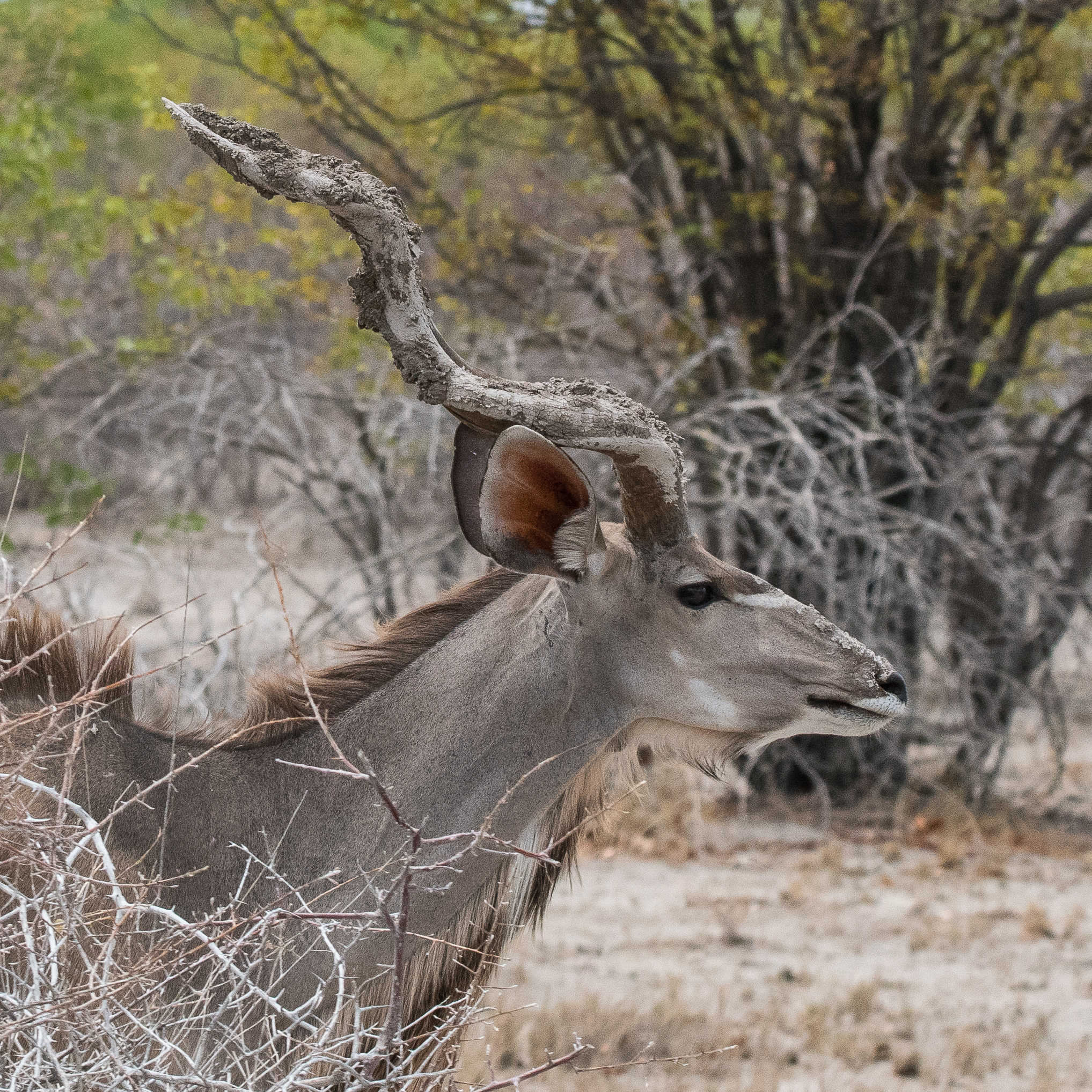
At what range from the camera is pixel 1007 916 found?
6.04 metres

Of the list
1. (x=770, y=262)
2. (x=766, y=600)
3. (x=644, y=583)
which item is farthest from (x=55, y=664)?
(x=770, y=262)

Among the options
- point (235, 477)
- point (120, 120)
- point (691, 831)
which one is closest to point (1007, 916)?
point (691, 831)

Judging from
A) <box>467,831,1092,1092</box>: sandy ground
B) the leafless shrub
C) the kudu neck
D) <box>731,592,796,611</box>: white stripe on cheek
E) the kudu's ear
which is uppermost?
the kudu's ear

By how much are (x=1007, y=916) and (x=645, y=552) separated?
3.96 meters

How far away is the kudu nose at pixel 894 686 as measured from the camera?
3023 mm

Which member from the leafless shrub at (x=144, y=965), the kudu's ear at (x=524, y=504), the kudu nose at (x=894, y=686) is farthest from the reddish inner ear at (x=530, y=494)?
the kudu nose at (x=894, y=686)

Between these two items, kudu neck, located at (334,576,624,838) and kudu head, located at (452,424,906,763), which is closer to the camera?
kudu neck, located at (334,576,624,838)

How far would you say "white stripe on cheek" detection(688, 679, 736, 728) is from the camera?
3008 mm

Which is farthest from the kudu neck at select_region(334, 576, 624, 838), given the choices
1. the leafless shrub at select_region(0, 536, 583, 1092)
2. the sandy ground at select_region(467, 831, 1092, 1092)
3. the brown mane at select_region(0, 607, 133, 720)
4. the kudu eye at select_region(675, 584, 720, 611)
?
the sandy ground at select_region(467, 831, 1092, 1092)

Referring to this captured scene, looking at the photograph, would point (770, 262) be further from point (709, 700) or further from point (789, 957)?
point (709, 700)

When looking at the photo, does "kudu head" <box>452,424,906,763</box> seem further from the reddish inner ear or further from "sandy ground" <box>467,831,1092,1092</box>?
"sandy ground" <box>467,831,1092,1092</box>

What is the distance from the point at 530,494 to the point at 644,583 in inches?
14.6

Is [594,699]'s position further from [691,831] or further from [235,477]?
[235,477]

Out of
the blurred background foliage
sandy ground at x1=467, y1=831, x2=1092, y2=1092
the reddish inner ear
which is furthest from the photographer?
the blurred background foliage
